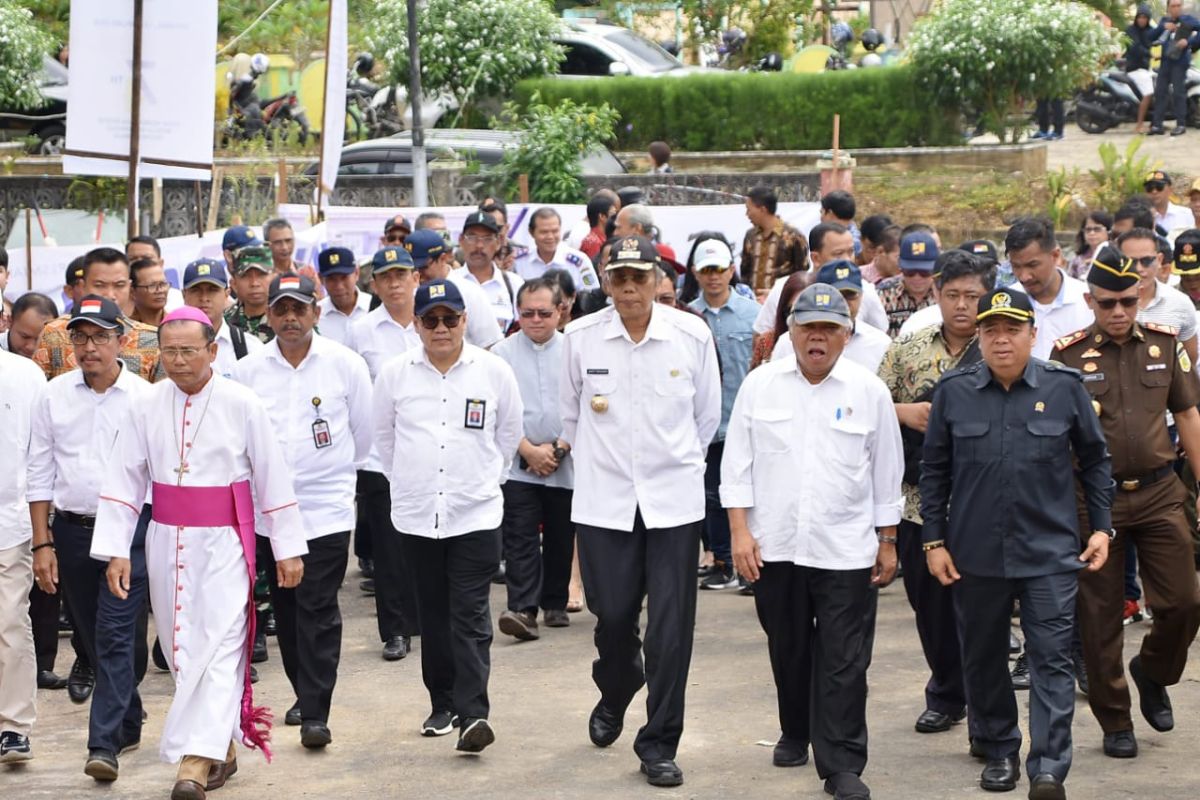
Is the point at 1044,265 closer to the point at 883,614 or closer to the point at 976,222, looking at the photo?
the point at 883,614

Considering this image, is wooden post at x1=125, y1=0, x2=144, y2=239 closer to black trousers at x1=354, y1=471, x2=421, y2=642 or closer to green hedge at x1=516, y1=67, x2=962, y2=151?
black trousers at x1=354, y1=471, x2=421, y2=642

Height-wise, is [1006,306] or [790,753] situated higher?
[1006,306]

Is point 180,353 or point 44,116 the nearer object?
point 180,353

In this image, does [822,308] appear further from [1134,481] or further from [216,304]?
[216,304]

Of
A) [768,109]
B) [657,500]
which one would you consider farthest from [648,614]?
[768,109]

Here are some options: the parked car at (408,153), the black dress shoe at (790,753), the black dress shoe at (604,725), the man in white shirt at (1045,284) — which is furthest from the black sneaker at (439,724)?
the parked car at (408,153)

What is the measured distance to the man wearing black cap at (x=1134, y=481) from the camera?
312 inches

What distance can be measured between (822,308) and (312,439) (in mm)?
2529

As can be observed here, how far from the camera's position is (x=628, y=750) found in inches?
322

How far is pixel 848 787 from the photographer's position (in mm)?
7301

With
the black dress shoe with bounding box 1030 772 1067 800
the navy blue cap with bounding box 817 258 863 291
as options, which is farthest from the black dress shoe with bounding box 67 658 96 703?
the black dress shoe with bounding box 1030 772 1067 800

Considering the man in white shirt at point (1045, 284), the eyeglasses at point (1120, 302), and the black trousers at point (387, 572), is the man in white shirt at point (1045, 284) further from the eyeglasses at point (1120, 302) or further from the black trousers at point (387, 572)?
the black trousers at point (387, 572)

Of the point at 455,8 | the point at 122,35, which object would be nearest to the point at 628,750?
the point at 122,35

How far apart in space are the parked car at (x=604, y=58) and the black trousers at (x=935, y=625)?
64.5ft
